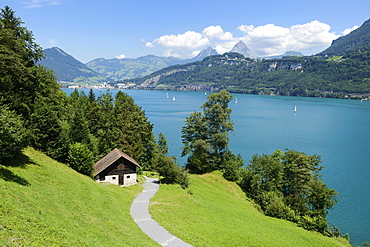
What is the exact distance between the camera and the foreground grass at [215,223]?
75.9ft

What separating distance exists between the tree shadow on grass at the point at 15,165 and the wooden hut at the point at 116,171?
12.3 meters

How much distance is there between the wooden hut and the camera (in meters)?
39.5

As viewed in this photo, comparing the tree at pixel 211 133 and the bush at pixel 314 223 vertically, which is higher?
the tree at pixel 211 133

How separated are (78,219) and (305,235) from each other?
89.3ft

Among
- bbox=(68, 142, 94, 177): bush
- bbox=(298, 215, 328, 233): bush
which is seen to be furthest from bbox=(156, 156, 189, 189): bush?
bbox=(298, 215, 328, 233): bush

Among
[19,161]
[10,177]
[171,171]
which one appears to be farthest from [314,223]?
[19,161]

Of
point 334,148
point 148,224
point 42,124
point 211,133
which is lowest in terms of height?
point 334,148

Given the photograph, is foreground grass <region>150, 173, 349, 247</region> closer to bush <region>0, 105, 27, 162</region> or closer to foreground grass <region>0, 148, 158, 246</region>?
foreground grass <region>0, 148, 158, 246</region>

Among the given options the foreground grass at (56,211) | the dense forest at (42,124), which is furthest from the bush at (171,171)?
the foreground grass at (56,211)

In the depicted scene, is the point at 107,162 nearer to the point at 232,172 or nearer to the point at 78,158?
the point at 78,158

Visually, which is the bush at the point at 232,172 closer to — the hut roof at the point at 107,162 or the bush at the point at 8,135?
the hut roof at the point at 107,162

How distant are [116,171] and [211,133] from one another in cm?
2265

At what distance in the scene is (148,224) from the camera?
2394 cm

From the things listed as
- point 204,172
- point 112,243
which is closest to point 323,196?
point 204,172
